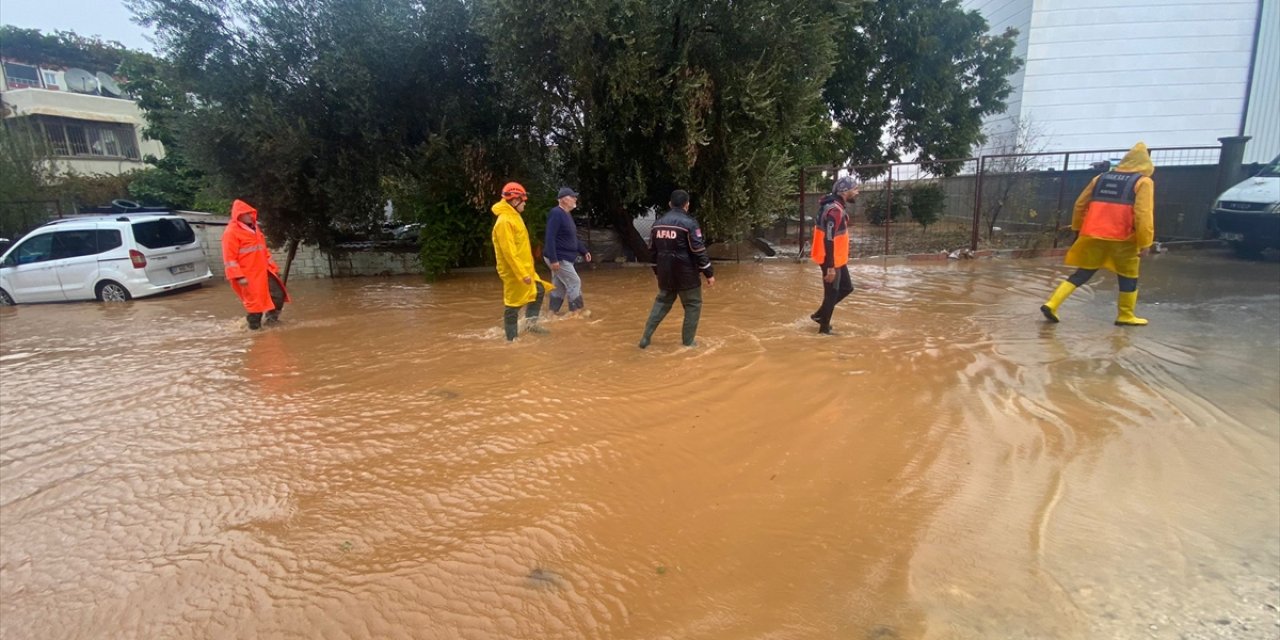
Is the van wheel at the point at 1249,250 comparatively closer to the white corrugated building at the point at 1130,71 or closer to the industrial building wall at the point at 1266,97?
the industrial building wall at the point at 1266,97

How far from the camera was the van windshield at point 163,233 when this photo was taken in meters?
11.2

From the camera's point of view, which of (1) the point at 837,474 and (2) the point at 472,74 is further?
(2) the point at 472,74

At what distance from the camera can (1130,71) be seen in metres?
19.0

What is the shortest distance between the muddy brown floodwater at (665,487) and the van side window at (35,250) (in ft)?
19.8

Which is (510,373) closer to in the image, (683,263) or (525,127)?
(683,263)

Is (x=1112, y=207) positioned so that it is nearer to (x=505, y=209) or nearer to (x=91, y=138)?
(x=505, y=209)

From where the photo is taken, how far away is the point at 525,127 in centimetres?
1134

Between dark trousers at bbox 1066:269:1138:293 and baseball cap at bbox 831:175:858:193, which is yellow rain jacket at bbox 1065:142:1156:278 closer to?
dark trousers at bbox 1066:269:1138:293

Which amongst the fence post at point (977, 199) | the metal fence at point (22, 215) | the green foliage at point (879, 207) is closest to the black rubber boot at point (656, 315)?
the fence post at point (977, 199)

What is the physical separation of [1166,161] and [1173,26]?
8710mm

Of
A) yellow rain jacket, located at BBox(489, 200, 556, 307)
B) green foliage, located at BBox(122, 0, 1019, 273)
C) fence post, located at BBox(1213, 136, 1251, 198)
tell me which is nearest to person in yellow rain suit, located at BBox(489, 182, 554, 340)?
yellow rain jacket, located at BBox(489, 200, 556, 307)

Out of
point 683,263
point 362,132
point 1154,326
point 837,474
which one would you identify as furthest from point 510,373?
point 362,132

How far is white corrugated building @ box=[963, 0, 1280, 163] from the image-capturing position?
1838 centimetres

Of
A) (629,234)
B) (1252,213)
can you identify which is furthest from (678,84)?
(1252,213)
